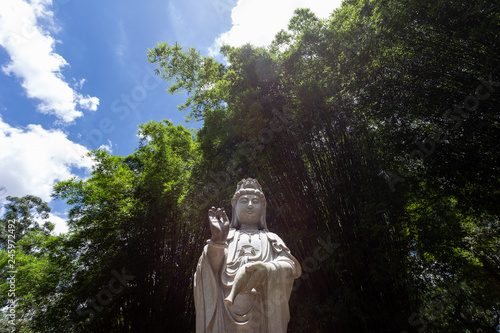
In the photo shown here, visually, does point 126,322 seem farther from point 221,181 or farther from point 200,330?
point 200,330

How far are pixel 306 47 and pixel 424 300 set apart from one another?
530cm

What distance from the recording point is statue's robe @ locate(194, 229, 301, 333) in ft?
6.98

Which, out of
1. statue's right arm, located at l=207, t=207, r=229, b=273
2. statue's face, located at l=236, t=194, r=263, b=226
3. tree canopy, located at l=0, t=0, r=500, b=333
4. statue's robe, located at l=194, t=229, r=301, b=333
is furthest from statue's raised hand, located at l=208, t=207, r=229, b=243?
tree canopy, located at l=0, t=0, r=500, b=333

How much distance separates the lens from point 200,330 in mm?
2205

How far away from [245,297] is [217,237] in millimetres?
552

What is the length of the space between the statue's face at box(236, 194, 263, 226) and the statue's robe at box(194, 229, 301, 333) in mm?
474

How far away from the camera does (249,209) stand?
294 cm

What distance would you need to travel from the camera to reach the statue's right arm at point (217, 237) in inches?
89.0

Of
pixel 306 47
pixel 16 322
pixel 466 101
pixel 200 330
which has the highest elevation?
pixel 306 47

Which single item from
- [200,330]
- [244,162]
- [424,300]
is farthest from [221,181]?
[424,300]

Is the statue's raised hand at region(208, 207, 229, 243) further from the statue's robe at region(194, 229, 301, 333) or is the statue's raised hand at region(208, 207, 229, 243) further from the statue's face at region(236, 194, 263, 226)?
the statue's face at region(236, 194, 263, 226)

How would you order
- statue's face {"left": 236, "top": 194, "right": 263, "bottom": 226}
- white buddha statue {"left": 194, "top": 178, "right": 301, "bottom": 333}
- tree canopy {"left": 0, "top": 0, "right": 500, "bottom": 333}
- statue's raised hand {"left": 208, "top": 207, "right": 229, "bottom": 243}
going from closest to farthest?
white buddha statue {"left": 194, "top": 178, "right": 301, "bottom": 333}
statue's raised hand {"left": 208, "top": 207, "right": 229, "bottom": 243}
statue's face {"left": 236, "top": 194, "right": 263, "bottom": 226}
tree canopy {"left": 0, "top": 0, "right": 500, "bottom": 333}

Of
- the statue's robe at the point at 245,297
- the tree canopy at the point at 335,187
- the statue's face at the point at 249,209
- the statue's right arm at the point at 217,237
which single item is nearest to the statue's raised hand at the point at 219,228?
the statue's right arm at the point at 217,237

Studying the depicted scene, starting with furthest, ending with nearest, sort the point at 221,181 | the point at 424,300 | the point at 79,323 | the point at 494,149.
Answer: the point at 221,181, the point at 79,323, the point at 424,300, the point at 494,149
